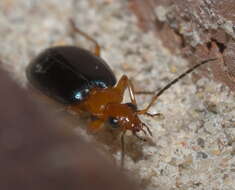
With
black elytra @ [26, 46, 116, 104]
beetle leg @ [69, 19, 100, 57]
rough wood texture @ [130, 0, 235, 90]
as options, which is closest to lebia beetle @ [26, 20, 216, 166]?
black elytra @ [26, 46, 116, 104]

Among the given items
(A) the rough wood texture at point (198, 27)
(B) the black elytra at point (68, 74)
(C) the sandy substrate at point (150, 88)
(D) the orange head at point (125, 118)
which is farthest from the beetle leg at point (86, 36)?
(D) the orange head at point (125, 118)

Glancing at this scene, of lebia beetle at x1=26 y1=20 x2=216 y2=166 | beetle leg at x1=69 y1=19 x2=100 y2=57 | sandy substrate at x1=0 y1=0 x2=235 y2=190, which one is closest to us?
sandy substrate at x1=0 y1=0 x2=235 y2=190

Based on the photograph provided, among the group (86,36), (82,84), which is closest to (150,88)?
(82,84)

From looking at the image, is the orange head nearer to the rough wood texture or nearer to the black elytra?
the black elytra

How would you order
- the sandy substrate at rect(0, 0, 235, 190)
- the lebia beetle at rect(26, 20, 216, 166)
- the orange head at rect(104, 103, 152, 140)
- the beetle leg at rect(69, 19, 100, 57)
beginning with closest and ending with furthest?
the sandy substrate at rect(0, 0, 235, 190)
the orange head at rect(104, 103, 152, 140)
the lebia beetle at rect(26, 20, 216, 166)
the beetle leg at rect(69, 19, 100, 57)

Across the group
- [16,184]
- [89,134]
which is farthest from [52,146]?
[89,134]

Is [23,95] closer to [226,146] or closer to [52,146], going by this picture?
[52,146]

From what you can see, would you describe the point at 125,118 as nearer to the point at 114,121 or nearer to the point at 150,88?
the point at 114,121
